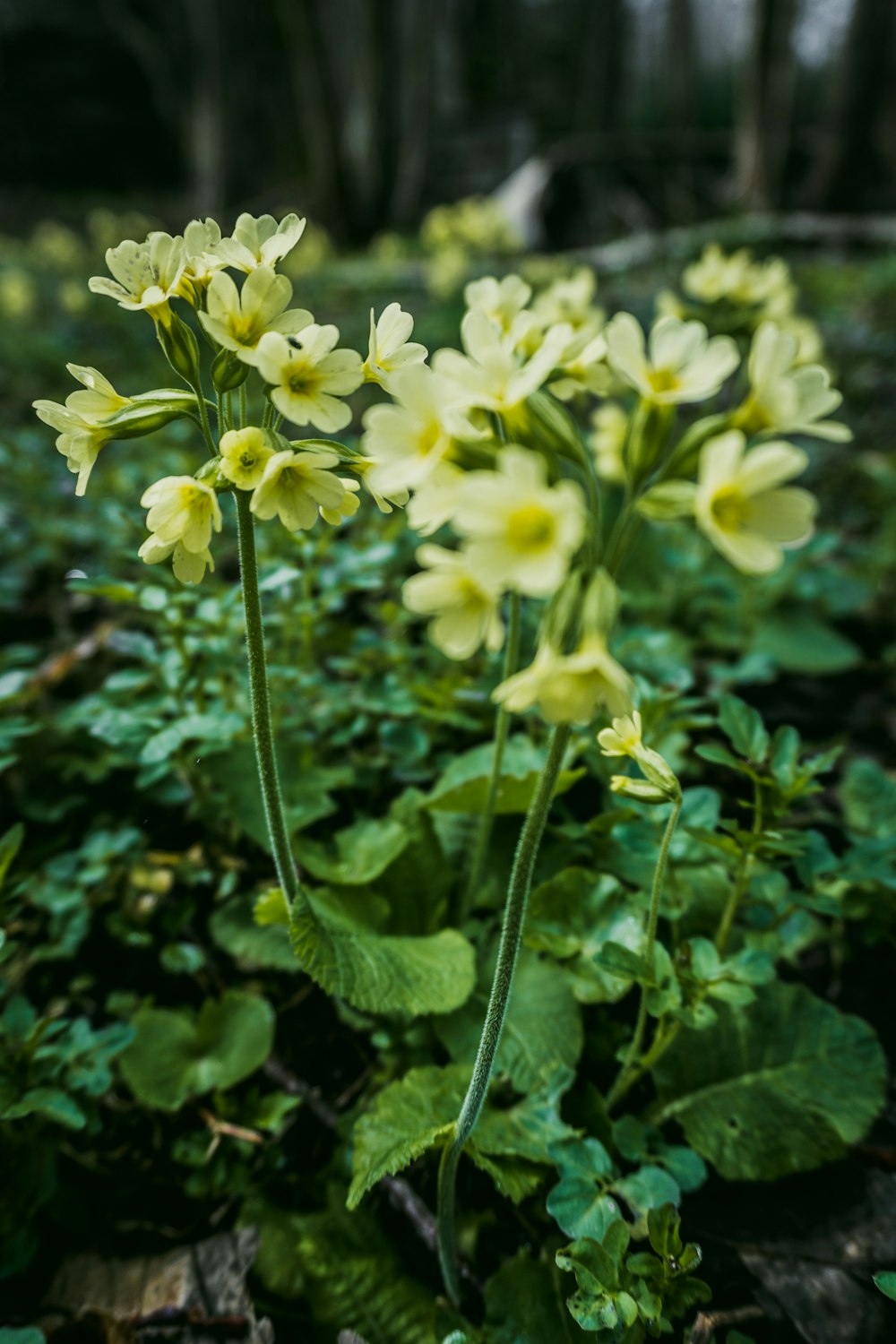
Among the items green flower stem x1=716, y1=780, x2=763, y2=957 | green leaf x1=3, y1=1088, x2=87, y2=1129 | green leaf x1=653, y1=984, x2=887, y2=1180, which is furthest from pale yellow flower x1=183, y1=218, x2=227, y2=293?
green leaf x1=653, y1=984, x2=887, y2=1180

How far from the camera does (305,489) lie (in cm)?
105

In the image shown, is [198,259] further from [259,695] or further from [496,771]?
[496,771]

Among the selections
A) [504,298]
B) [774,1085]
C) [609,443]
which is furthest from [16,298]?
[774,1085]

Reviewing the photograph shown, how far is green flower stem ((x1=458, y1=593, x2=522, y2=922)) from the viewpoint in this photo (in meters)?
1.37

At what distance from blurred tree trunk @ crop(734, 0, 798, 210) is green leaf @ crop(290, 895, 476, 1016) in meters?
9.73

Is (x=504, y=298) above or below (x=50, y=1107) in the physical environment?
above

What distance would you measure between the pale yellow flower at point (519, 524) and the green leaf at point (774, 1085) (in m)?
1.10

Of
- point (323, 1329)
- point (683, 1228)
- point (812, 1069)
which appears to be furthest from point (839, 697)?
point (323, 1329)

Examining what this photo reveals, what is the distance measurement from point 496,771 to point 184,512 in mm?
731

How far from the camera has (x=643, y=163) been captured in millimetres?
10891

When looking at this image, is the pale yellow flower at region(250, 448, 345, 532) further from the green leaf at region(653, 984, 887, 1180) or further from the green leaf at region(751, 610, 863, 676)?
the green leaf at region(751, 610, 863, 676)

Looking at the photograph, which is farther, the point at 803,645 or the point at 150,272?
the point at 803,645

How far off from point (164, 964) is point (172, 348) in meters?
1.18

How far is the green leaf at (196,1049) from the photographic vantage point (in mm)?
1525
